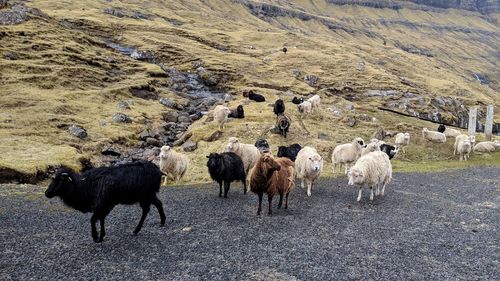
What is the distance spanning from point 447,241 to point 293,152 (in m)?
12.6

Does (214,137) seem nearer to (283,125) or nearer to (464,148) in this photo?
(283,125)

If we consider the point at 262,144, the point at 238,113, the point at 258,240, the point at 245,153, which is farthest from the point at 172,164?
the point at 238,113

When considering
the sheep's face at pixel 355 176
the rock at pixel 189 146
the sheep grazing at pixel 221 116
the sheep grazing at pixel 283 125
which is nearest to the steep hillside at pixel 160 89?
the rock at pixel 189 146

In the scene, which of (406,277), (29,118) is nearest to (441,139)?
(406,277)

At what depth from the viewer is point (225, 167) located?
20047 mm

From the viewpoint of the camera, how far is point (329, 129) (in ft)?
138

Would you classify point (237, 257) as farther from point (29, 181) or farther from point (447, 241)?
point (29, 181)

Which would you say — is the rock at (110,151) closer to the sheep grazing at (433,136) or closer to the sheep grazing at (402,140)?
the sheep grazing at (402,140)

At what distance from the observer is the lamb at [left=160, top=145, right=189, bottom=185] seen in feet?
80.6

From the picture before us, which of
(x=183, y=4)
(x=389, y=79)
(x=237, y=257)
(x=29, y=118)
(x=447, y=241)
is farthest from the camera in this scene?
(x=183, y=4)

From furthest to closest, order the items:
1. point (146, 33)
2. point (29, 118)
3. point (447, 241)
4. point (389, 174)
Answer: point (146, 33)
point (29, 118)
point (389, 174)
point (447, 241)

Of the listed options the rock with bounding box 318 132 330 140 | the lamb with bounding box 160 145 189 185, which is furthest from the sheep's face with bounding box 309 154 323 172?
the rock with bounding box 318 132 330 140

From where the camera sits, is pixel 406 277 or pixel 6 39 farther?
pixel 6 39

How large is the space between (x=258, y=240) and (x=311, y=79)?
65119 mm
